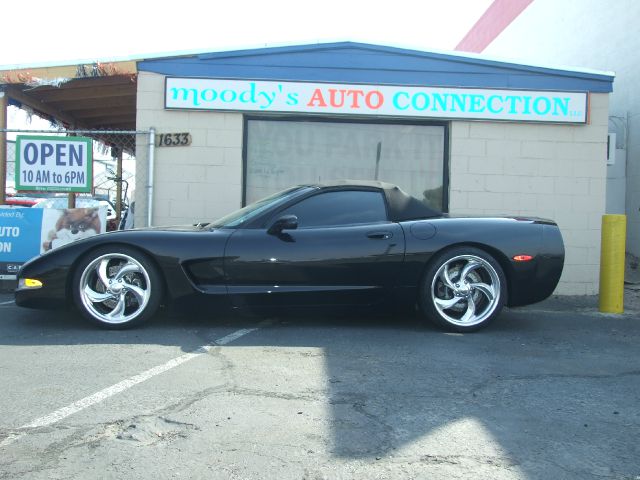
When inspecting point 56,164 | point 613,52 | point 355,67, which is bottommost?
point 56,164

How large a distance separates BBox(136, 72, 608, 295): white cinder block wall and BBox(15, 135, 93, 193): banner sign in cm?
70

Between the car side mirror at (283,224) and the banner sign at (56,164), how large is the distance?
3477 mm

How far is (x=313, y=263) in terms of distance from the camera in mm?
5281

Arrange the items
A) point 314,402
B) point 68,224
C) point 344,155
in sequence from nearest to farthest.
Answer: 1. point 314,402
2. point 68,224
3. point 344,155

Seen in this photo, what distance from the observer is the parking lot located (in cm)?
280

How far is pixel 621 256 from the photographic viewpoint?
6680 mm

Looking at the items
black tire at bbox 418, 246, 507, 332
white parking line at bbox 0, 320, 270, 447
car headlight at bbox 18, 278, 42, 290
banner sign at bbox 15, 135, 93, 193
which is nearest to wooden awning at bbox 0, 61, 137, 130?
banner sign at bbox 15, 135, 93, 193

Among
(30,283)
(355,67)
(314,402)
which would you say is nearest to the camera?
(314,402)

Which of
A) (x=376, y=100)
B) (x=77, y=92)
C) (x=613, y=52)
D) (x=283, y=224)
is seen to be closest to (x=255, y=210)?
(x=283, y=224)

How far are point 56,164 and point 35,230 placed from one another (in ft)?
2.98

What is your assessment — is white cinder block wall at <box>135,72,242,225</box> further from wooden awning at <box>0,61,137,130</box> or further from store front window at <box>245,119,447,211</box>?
wooden awning at <box>0,61,137,130</box>

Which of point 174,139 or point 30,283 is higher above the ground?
point 174,139

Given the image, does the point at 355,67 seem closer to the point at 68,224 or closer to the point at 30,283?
A: the point at 68,224

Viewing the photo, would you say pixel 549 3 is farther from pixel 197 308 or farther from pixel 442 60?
pixel 197 308
